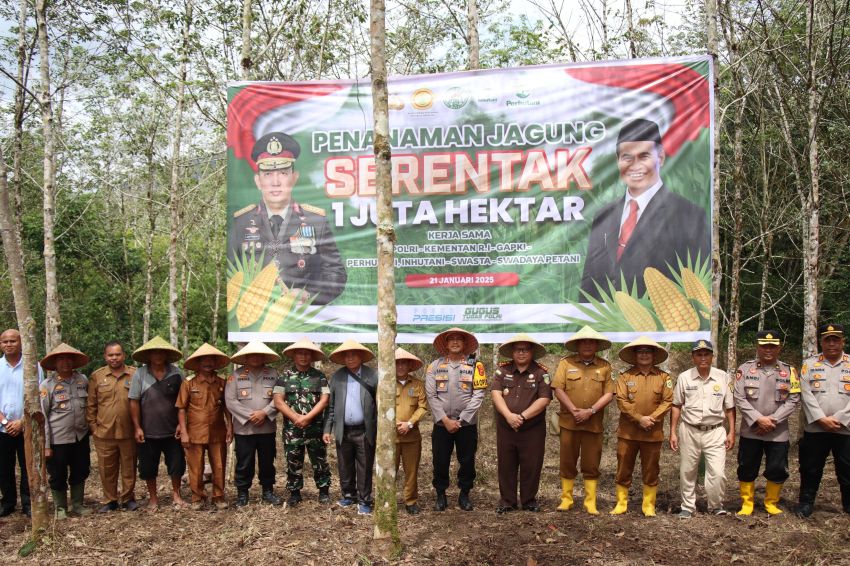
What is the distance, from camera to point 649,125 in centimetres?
609

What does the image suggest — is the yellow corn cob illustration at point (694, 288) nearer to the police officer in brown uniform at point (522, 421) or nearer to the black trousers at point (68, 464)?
the police officer in brown uniform at point (522, 421)

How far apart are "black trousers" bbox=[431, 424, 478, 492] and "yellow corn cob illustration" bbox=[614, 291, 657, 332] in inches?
66.8

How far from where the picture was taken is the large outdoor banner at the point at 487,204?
602cm

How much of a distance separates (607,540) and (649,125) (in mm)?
3576

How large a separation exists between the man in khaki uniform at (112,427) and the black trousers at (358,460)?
71.1 inches

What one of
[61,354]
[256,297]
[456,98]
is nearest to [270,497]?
[256,297]

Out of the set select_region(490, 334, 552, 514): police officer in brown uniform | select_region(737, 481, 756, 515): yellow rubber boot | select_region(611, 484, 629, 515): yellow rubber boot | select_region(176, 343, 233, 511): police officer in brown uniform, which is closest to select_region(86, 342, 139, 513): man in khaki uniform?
select_region(176, 343, 233, 511): police officer in brown uniform

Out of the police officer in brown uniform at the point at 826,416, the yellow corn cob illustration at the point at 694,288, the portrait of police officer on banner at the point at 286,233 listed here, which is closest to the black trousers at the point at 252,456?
the portrait of police officer on banner at the point at 286,233

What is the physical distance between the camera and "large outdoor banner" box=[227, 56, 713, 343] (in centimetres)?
602

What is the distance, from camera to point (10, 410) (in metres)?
5.63

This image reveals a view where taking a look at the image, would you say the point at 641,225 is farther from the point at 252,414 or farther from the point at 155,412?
the point at 155,412

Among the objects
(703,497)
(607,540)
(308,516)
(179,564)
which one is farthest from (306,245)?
(703,497)

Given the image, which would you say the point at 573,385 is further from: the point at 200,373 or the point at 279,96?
the point at 279,96

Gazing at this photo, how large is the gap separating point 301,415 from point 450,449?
127 centimetres
